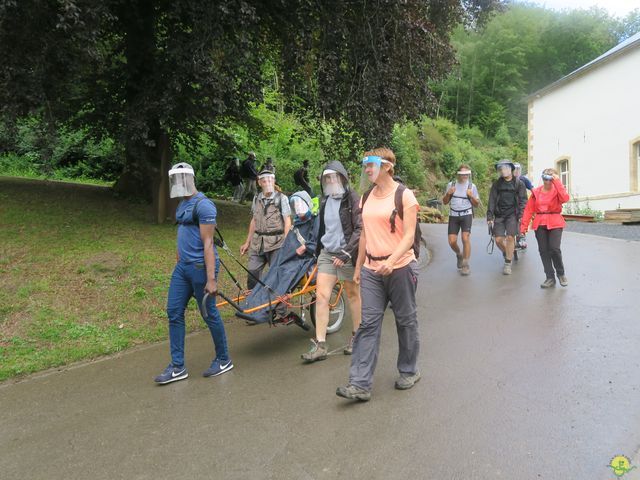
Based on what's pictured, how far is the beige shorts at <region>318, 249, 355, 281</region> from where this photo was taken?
219 inches

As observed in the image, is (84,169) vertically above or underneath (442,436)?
above

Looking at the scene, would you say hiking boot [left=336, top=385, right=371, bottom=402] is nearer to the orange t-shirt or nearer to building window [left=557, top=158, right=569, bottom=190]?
the orange t-shirt

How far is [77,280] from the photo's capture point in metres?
7.94

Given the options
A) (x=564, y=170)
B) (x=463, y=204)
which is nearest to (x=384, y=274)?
(x=463, y=204)

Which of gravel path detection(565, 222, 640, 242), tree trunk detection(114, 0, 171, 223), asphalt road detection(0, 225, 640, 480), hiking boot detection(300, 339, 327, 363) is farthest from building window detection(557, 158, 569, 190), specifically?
hiking boot detection(300, 339, 327, 363)

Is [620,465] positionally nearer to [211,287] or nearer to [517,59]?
[211,287]

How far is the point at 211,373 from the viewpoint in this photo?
5.28 metres

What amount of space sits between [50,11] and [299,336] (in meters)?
6.86

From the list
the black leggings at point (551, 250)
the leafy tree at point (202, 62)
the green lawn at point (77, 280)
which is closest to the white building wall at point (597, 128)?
the leafy tree at point (202, 62)

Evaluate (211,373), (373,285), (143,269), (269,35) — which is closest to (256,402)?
(211,373)

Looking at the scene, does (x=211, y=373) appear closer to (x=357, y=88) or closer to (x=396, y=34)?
(x=357, y=88)

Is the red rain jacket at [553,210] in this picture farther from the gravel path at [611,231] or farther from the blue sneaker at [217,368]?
the gravel path at [611,231]

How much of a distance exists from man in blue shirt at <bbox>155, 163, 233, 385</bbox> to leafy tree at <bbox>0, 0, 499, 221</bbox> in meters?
4.33

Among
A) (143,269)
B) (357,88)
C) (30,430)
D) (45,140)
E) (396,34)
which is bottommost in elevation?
(30,430)
